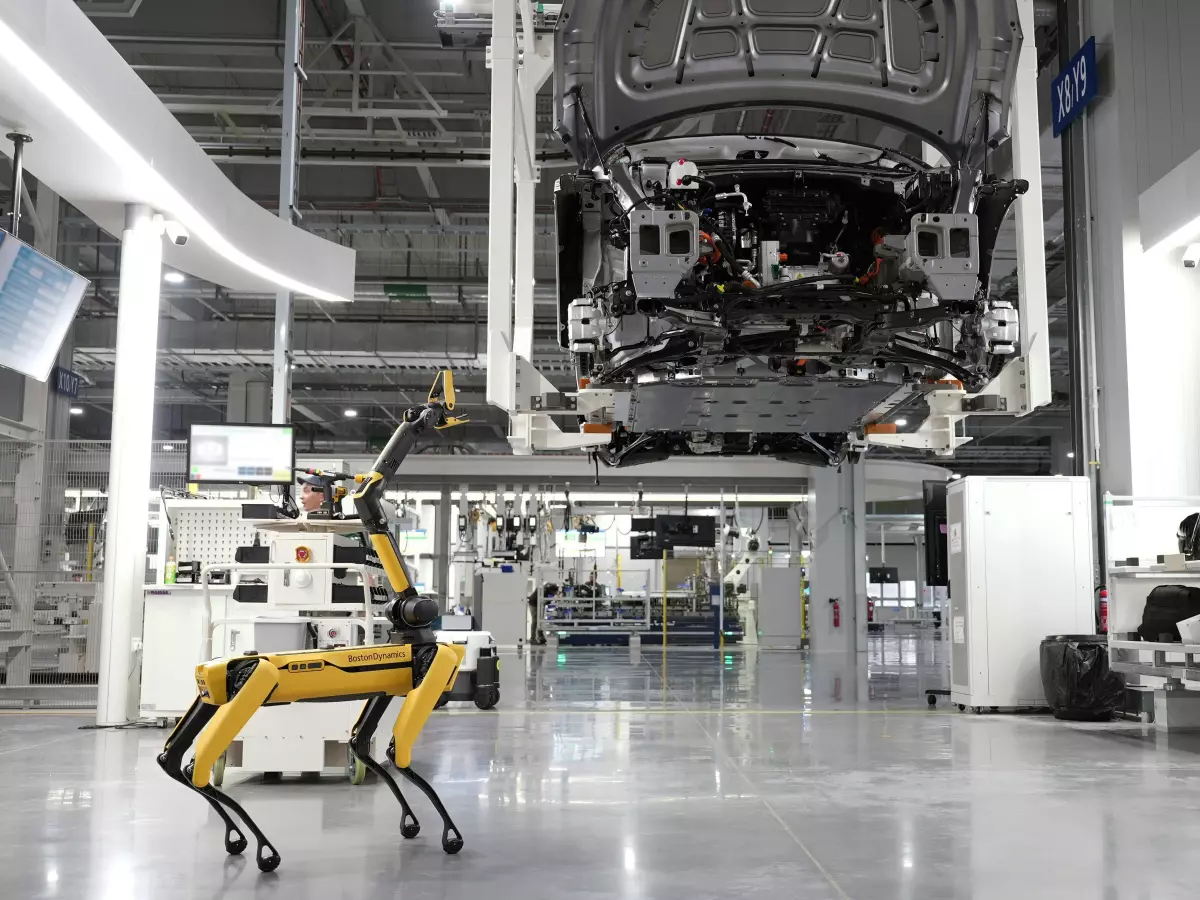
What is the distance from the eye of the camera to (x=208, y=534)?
6.52 metres

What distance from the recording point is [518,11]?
479 centimetres

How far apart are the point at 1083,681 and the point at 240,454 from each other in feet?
17.8

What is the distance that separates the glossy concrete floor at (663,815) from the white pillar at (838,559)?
9.07 m

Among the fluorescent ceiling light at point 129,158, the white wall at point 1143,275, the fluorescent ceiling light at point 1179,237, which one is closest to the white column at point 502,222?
the fluorescent ceiling light at point 129,158

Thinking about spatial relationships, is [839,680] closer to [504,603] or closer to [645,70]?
[504,603]

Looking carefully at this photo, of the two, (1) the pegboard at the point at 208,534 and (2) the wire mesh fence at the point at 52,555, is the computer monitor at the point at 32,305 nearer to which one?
(1) the pegboard at the point at 208,534

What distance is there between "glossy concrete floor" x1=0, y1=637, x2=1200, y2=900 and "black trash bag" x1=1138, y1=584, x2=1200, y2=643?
594 millimetres

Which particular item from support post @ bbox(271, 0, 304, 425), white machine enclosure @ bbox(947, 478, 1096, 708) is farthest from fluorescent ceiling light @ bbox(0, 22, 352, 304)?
white machine enclosure @ bbox(947, 478, 1096, 708)

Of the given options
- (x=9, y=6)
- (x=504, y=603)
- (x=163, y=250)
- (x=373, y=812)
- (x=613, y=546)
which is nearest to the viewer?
(x=373, y=812)

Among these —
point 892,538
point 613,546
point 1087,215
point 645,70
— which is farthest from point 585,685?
point 892,538

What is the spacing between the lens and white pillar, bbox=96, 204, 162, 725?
6340 mm

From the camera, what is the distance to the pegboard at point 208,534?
648cm

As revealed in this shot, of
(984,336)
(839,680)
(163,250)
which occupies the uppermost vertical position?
(163,250)

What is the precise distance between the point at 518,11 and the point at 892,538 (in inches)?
1066
